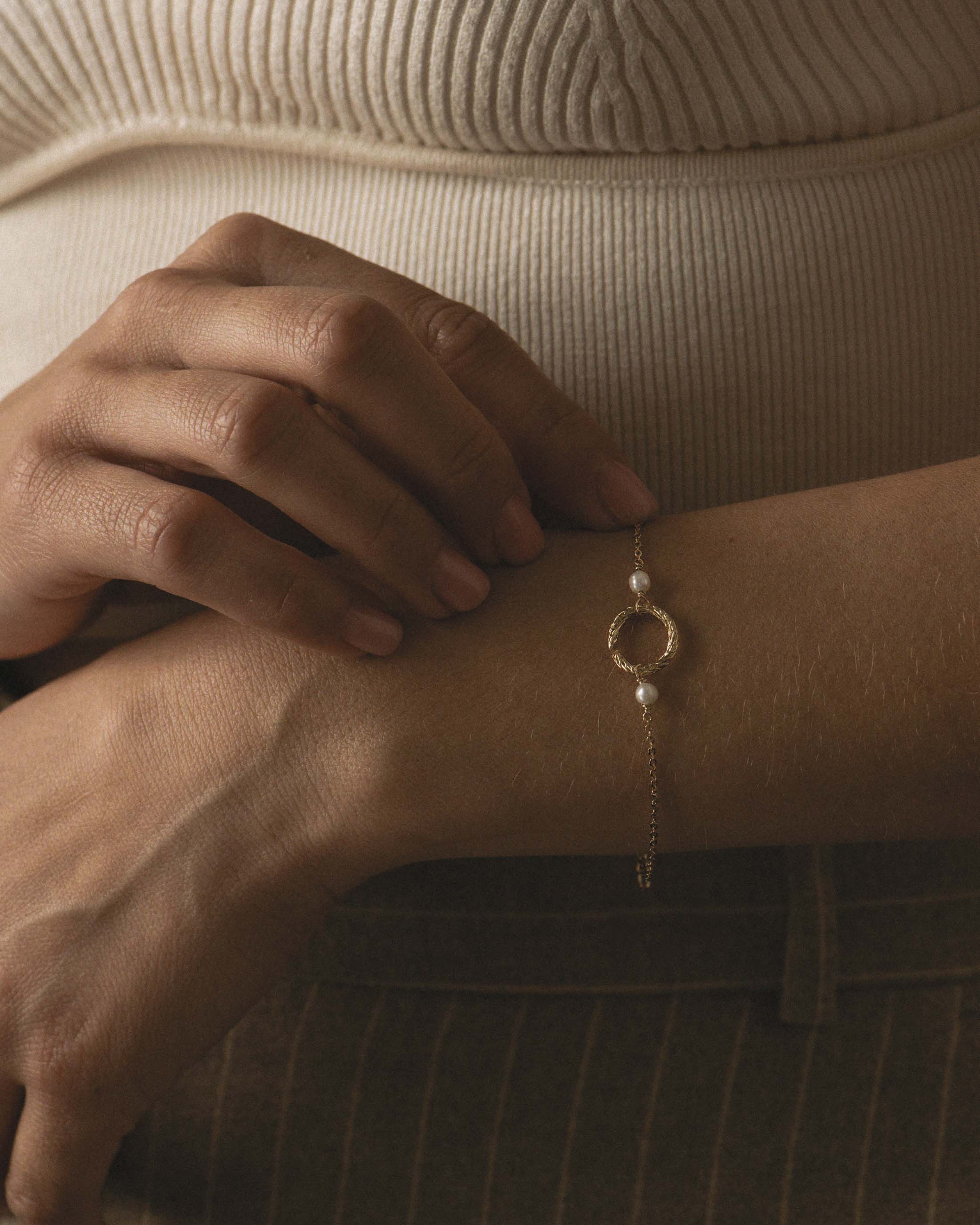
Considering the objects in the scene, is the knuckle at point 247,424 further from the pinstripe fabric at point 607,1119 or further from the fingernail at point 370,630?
the pinstripe fabric at point 607,1119

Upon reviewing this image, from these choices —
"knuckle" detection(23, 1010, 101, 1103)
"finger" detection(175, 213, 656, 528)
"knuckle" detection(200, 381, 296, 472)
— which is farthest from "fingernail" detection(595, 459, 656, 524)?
"knuckle" detection(23, 1010, 101, 1103)

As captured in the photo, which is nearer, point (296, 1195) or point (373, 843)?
point (373, 843)

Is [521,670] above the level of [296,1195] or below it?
above

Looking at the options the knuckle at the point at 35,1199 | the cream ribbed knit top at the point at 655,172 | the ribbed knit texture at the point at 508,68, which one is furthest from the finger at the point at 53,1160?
the ribbed knit texture at the point at 508,68

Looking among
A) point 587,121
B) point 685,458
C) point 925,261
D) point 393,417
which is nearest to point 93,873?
point 393,417

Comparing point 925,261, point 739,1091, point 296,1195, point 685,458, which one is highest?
point 925,261

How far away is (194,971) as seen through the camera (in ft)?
2.20

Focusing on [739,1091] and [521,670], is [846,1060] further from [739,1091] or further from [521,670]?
[521,670]

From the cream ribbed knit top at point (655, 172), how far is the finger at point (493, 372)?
0.33 ft

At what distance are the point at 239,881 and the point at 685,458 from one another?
0.44m

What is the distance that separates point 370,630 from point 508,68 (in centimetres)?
41

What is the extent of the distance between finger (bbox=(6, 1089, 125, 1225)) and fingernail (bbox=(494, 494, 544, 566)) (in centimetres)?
46

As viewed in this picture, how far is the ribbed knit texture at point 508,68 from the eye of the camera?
72 centimetres

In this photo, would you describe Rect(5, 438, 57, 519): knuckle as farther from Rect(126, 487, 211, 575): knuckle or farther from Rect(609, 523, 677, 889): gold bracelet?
Rect(609, 523, 677, 889): gold bracelet
